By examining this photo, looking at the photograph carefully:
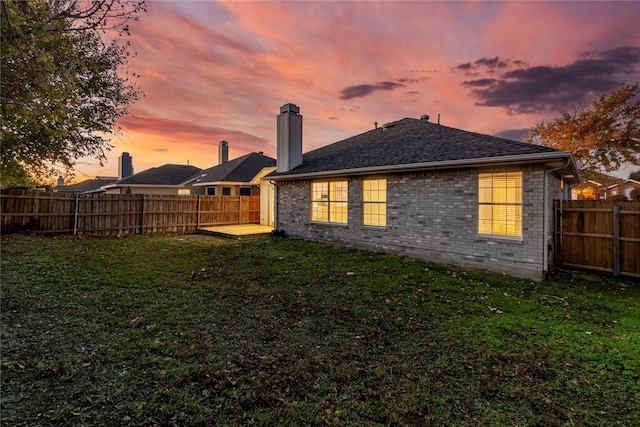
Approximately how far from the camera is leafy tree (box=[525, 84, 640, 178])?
19.3m

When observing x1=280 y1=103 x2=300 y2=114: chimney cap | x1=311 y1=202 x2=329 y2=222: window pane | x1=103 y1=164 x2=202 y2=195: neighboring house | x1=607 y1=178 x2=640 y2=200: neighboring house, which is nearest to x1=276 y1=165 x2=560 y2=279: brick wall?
x1=311 y1=202 x2=329 y2=222: window pane

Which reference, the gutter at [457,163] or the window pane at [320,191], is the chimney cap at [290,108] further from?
the window pane at [320,191]

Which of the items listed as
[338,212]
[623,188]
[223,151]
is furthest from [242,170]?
[623,188]

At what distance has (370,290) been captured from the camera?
20.7 ft

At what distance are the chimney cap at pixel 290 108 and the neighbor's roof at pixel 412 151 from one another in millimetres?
2324

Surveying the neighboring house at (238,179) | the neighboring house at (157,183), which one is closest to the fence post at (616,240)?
the neighboring house at (238,179)

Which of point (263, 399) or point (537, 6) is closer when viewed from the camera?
point (263, 399)

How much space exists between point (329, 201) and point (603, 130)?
2156 cm

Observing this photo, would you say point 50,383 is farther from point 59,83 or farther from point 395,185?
point 395,185

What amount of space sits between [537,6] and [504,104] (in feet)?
30.4

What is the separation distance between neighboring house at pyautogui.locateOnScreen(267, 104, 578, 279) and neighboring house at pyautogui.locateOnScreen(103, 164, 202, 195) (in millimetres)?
15837

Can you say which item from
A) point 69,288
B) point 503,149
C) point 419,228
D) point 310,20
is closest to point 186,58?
point 310,20

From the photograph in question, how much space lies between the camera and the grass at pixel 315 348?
2.67m

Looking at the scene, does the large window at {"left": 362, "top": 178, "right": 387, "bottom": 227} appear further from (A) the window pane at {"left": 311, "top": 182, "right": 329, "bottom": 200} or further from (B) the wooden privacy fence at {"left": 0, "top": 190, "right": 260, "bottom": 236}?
(B) the wooden privacy fence at {"left": 0, "top": 190, "right": 260, "bottom": 236}
